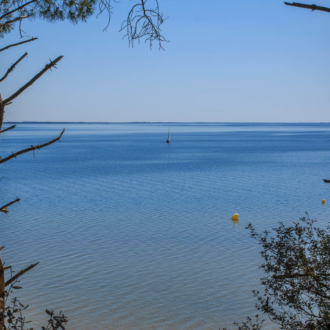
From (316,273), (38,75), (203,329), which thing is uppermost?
(38,75)

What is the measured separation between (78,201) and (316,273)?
22.1 m

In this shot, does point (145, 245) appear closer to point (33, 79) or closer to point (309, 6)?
point (33, 79)

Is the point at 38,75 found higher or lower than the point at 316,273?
higher

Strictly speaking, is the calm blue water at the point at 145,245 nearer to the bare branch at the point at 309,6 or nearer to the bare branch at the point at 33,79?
the bare branch at the point at 33,79

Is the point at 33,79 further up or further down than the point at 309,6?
further down

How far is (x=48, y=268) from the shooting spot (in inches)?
556

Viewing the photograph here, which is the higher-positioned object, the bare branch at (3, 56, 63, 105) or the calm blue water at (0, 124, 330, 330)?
the bare branch at (3, 56, 63, 105)

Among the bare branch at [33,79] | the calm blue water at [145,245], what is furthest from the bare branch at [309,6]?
the calm blue water at [145,245]

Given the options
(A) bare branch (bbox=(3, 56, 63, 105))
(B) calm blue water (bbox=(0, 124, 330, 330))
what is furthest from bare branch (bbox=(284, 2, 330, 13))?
(B) calm blue water (bbox=(0, 124, 330, 330))

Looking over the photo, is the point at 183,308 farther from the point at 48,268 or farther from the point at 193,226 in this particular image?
the point at 193,226

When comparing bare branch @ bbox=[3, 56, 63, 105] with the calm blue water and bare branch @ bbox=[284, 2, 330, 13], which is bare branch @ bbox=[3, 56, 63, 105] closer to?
bare branch @ bbox=[284, 2, 330, 13]

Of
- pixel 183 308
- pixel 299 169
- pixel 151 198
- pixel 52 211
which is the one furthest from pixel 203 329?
pixel 299 169

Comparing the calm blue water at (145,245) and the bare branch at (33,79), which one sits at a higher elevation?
the bare branch at (33,79)

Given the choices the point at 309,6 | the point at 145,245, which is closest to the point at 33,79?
the point at 309,6
